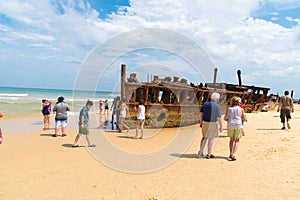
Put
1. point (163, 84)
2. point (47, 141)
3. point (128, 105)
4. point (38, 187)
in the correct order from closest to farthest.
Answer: point (38, 187) < point (47, 141) < point (128, 105) < point (163, 84)

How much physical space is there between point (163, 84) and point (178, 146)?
504 cm

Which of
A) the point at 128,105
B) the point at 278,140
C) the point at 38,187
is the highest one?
the point at 128,105

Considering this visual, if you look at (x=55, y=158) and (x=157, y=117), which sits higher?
(x=157, y=117)

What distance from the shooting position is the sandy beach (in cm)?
439

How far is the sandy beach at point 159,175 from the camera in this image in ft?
14.4

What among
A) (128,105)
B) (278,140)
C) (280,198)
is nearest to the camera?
(280,198)

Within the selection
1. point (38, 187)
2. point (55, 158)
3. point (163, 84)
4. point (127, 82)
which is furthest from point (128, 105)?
point (38, 187)

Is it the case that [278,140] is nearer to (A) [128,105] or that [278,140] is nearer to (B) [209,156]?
(B) [209,156]

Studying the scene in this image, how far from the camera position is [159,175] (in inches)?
214

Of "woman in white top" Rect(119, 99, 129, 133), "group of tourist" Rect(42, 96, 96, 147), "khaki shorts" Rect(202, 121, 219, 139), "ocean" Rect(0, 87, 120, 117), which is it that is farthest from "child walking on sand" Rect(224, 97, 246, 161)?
"ocean" Rect(0, 87, 120, 117)

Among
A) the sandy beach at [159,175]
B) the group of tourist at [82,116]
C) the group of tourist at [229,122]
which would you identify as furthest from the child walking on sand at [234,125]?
the group of tourist at [82,116]

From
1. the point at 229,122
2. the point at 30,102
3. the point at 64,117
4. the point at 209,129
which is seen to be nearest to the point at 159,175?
the point at 209,129

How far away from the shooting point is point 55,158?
22.6 feet

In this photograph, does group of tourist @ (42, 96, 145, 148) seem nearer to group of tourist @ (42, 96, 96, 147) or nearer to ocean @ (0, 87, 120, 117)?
group of tourist @ (42, 96, 96, 147)
